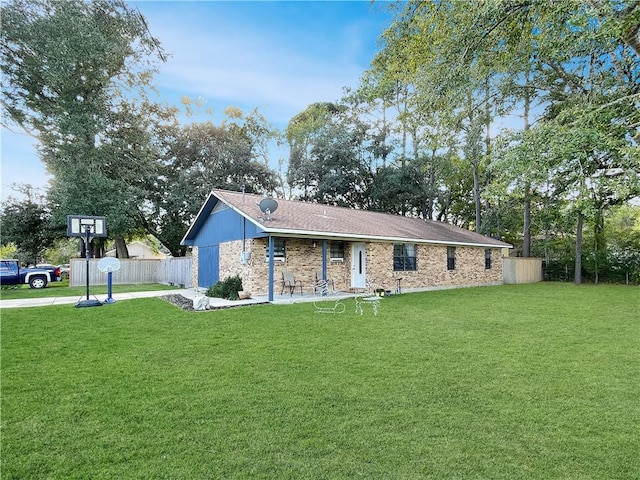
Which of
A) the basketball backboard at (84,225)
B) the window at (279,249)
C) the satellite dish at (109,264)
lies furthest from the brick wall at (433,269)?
the basketball backboard at (84,225)

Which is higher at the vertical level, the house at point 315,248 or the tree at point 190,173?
the tree at point 190,173

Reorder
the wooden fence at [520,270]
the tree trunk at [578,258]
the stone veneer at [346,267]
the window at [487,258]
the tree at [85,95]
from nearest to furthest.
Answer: the stone veneer at [346,267], the tree at [85,95], the window at [487,258], the tree trunk at [578,258], the wooden fence at [520,270]

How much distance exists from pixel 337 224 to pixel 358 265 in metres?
1.88

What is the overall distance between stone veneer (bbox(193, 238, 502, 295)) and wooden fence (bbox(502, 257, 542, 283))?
245cm

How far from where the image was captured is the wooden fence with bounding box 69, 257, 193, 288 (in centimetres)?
1767

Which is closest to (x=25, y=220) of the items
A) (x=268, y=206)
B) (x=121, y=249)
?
(x=121, y=249)

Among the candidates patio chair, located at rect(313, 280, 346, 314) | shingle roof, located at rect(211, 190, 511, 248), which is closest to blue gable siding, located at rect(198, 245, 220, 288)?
shingle roof, located at rect(211, 190, 511, 248)

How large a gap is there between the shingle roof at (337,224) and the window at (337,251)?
0.79 metres

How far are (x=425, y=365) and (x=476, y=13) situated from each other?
18.5 ft

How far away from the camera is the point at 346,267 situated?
573 inches

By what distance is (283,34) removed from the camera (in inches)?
343

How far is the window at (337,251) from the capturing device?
14.3 m

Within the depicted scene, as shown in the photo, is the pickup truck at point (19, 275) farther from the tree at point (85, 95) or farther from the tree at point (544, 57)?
the tree at point (544, 57)

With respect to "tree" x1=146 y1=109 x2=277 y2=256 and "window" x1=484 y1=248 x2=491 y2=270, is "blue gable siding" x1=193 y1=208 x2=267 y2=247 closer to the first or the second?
"tree" x1=146 y1=109 x2=277 y2=256
